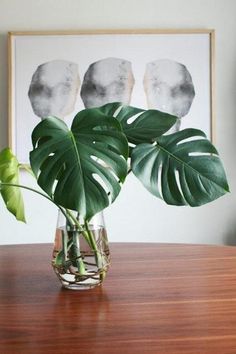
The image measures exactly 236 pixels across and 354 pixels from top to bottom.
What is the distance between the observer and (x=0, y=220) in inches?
99.4

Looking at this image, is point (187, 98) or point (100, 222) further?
point (187, 98)

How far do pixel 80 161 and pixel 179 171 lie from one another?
0.23 m

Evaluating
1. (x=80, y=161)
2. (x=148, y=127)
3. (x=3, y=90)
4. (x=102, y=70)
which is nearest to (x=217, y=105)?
(x=102, y=70)

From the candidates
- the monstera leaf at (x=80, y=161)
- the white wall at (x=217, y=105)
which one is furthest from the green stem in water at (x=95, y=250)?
the white wall at (x=217, y=105)

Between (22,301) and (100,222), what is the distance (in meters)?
0.24

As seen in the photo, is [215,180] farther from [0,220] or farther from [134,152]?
[0,220]

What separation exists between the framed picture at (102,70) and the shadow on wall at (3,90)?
0.20ft

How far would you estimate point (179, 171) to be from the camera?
3.22 ft

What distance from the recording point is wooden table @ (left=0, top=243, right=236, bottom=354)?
745mm

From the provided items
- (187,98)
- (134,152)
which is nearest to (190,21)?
(187,98)

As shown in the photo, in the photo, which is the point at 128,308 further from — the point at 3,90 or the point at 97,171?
the point at 3,90

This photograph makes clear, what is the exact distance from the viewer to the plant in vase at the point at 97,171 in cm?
85

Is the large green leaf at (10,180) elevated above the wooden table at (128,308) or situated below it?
above

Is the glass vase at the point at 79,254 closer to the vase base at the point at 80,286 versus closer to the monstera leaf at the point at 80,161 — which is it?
the vase base at the point at 80,286
